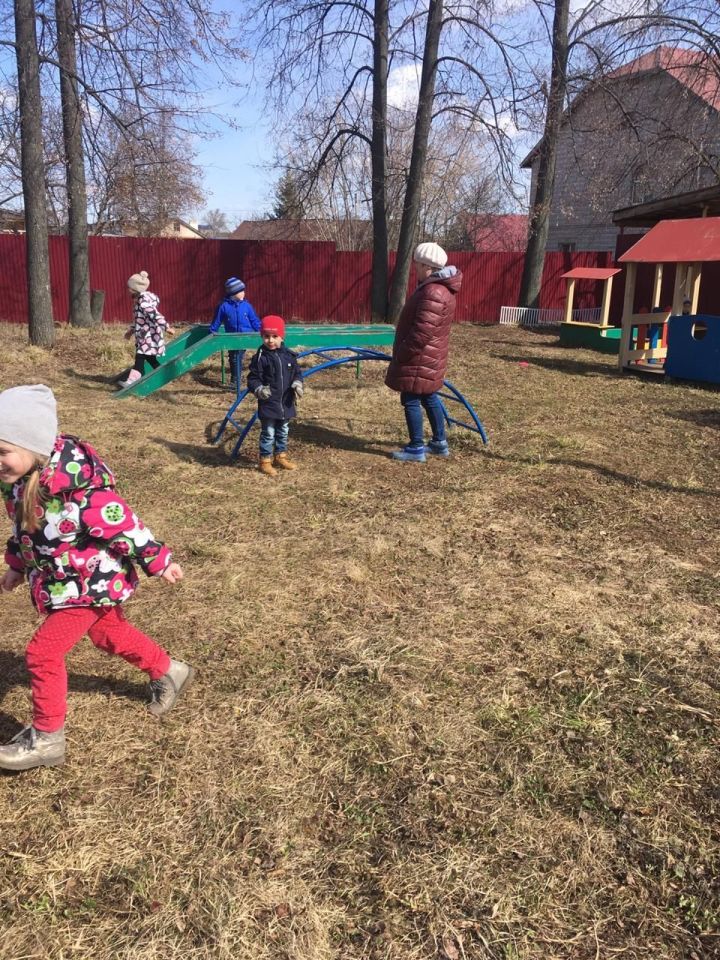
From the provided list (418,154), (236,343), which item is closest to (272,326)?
(236,343)

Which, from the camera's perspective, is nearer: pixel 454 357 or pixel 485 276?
pixel 454 357

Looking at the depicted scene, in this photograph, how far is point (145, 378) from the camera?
8.38m

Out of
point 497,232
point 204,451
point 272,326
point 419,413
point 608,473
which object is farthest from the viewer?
point 497,232

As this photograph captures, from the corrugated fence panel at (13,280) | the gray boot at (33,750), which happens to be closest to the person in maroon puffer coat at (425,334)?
the gray boot at (33,750)

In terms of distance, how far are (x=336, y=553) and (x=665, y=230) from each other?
8.80m

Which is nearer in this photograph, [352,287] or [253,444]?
[253,444]

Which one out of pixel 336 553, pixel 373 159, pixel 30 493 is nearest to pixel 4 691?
pixel 30 493

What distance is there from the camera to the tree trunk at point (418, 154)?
592 inches

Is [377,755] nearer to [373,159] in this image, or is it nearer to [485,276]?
[373,159]

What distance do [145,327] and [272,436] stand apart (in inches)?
150

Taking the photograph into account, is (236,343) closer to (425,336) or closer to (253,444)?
(253,444)

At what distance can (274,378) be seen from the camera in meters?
5.69

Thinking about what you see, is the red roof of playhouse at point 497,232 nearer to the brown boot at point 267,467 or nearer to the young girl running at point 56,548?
the brown boot at point 267,467

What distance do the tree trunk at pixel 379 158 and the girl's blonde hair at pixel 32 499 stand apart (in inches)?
589
